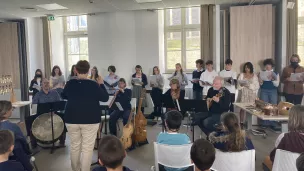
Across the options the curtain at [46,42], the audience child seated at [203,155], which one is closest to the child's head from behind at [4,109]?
the audience child seated at [203,155]

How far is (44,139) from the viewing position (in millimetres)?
4508

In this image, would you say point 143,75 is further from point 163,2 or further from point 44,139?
point 44,139

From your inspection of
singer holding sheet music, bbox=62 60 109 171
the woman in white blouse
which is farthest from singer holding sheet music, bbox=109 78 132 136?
the woman in white blouse

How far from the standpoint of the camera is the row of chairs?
2.08 m

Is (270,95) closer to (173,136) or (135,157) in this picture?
(135,157)

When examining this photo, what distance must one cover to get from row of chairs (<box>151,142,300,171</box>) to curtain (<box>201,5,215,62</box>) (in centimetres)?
479

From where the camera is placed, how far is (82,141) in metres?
3.19

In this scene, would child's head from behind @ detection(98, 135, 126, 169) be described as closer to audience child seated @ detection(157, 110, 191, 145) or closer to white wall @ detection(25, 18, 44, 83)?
audience child seated @ detection(157, 110, 191, 145)

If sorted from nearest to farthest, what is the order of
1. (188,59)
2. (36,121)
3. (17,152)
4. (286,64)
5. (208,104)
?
1. (17,152)
2. (208,104)
3. (36,121)
4. (286,64)
5. (188,59)

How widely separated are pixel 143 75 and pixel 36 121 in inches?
121

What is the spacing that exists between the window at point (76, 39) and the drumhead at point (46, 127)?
13.6ft

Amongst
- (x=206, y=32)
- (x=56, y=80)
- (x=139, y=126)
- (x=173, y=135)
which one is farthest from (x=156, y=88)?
(x=173, y=135)

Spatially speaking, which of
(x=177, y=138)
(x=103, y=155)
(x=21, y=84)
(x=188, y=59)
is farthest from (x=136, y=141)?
(x=21, y=84)

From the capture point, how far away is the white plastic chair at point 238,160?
2.17 metres
